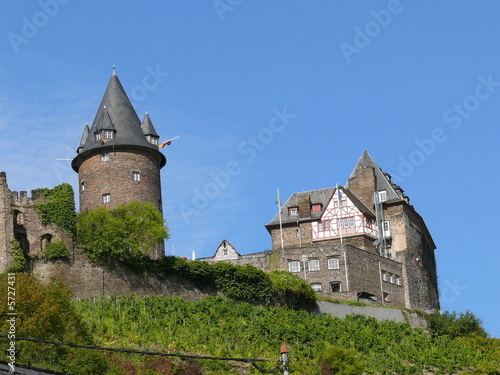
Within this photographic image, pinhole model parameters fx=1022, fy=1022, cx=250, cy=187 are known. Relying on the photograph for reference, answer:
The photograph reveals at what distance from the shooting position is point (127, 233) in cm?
5434

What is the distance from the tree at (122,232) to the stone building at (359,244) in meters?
12.8

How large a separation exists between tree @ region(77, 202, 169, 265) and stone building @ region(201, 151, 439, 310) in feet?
42.0

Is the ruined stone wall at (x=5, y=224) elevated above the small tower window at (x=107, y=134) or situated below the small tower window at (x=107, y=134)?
below

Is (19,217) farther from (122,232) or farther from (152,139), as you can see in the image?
(152,139)

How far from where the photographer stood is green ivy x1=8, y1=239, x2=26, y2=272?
1960 inches

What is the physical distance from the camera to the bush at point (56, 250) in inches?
2020

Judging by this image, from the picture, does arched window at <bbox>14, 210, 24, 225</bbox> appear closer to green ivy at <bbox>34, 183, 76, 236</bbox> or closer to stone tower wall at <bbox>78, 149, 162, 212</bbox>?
green ivy at <bbox>34, 183, 76, 236</bbox>

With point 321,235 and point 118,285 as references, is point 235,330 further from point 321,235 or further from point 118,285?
point 321,235

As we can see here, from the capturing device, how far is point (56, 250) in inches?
2024

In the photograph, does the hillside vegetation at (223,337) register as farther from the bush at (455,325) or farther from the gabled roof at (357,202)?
the gabled roof at (357,202)

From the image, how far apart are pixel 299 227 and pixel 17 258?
89.4ft

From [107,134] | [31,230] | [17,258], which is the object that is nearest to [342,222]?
[107,134]

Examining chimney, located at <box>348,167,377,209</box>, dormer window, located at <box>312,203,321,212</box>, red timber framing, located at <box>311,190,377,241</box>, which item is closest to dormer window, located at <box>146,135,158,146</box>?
red timber framing, located at <box>311,190,377,241</box>

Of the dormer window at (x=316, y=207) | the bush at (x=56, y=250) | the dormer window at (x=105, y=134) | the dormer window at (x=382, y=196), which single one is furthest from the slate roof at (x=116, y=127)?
the dormer window at (x=382, y=196)
